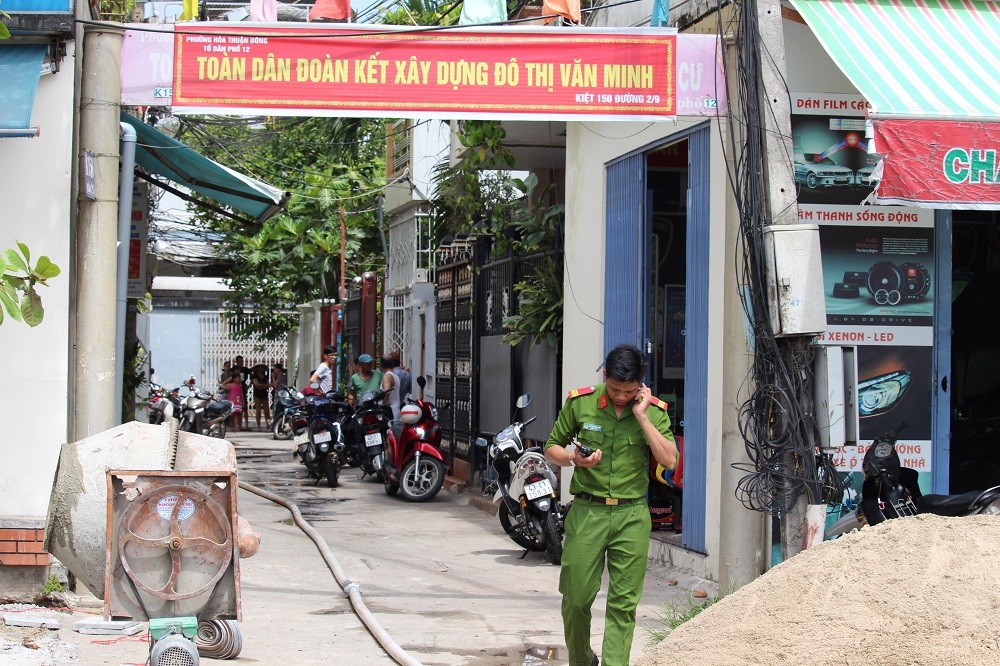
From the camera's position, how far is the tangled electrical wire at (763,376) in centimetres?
641

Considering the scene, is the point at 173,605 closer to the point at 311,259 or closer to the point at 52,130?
the point at 52,130

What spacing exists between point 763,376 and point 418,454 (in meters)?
8.11

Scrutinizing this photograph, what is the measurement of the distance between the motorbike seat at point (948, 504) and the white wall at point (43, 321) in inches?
218

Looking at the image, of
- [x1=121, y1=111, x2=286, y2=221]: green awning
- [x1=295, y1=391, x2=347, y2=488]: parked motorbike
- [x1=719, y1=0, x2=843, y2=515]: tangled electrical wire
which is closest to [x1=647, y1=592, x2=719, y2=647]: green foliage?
[x1=719, y1=0, x2=843, y2=515]: tangled electrical wire

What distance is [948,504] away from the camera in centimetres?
726

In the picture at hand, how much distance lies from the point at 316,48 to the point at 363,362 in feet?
31.2

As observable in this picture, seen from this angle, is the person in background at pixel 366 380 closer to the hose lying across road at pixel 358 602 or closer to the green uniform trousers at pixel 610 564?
the hose lying across road at pixel 358 602

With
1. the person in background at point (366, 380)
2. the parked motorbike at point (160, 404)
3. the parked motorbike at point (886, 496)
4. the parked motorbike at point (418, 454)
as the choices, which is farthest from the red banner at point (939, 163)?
the parked motorbike at point (160, 404)

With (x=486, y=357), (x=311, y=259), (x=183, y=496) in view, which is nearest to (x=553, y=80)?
(x=183, y=496)

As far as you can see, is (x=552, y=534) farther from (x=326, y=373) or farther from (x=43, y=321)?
(x=326, y=373)

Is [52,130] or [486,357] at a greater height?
[52,130]

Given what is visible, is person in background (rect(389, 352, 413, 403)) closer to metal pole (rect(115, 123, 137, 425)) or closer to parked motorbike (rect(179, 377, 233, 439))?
parked motorbike (rect(179, 377, 233, 439))

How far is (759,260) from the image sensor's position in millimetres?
6496

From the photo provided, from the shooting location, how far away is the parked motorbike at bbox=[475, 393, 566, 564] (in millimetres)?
9641
